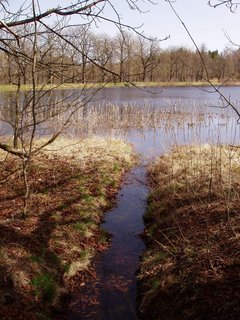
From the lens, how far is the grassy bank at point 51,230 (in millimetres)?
4273

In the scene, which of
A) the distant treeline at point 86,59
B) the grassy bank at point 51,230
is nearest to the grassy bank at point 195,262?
the grassy bank at point 51,230

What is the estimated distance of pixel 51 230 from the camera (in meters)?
5.77

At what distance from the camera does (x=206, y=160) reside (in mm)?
9016

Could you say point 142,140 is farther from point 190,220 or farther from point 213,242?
point 213,242

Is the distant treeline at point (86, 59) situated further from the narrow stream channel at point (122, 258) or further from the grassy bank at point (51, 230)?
the narrow stream channel at point (122, 258)

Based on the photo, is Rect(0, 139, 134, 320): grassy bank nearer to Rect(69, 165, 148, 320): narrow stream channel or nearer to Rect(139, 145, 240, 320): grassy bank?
Rect(69, 165, 148, 320): narrow stream channel

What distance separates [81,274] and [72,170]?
13.5 ft

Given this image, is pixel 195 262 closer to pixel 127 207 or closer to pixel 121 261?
pixel 121 261

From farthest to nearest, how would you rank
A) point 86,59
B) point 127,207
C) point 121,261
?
1. point 127,207
2. point 121,261
3. point 86,59

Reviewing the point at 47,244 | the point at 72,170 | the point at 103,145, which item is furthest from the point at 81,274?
the point at 103,145

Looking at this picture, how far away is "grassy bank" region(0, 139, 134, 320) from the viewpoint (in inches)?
168

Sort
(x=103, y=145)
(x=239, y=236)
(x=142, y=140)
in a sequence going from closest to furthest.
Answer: (x=239, y=236)
(x=103, y=145)
(x=142, y=140)

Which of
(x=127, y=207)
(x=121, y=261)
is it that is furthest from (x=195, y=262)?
(x=127, y=207)

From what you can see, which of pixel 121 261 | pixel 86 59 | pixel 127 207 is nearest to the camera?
pixel 86 59
